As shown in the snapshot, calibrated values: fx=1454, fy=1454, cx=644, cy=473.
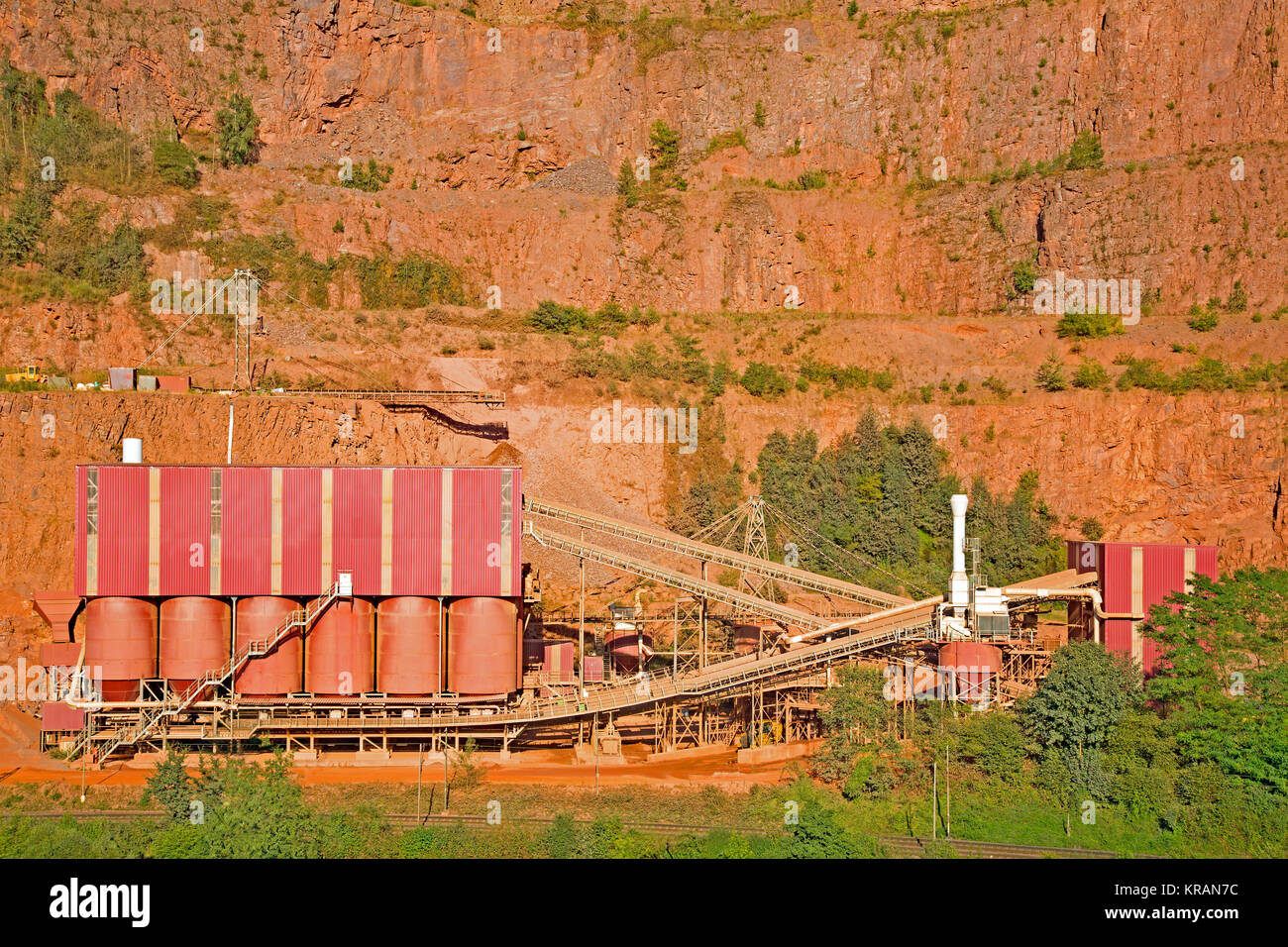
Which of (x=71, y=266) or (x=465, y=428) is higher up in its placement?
(x=71, y=266)

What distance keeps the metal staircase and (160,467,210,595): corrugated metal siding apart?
2715 mm

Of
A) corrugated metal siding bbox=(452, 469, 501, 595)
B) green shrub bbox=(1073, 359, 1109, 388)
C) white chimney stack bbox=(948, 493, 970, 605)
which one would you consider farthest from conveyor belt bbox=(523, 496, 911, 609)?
green shrub bbox=(1073, 359, 1109, 388)

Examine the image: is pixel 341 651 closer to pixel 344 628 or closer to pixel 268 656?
pixel 344 628

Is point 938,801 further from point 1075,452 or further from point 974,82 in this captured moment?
point 974,82

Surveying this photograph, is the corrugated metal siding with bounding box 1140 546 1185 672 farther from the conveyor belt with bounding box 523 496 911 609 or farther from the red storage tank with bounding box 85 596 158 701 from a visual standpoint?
the red storage tank with bounding box 85 596 158 701

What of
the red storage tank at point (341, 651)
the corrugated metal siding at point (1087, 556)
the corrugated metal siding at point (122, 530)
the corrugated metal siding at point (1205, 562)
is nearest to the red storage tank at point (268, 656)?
the red storage tank at point (341, 651)

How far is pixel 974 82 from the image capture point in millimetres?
102812

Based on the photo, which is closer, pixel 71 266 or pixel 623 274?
pixel 71 266

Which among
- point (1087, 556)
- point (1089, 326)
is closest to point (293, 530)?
point (1087, 556)

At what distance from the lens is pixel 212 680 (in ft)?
167

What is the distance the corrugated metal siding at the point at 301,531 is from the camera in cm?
5047

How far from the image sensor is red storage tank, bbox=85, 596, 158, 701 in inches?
1997
